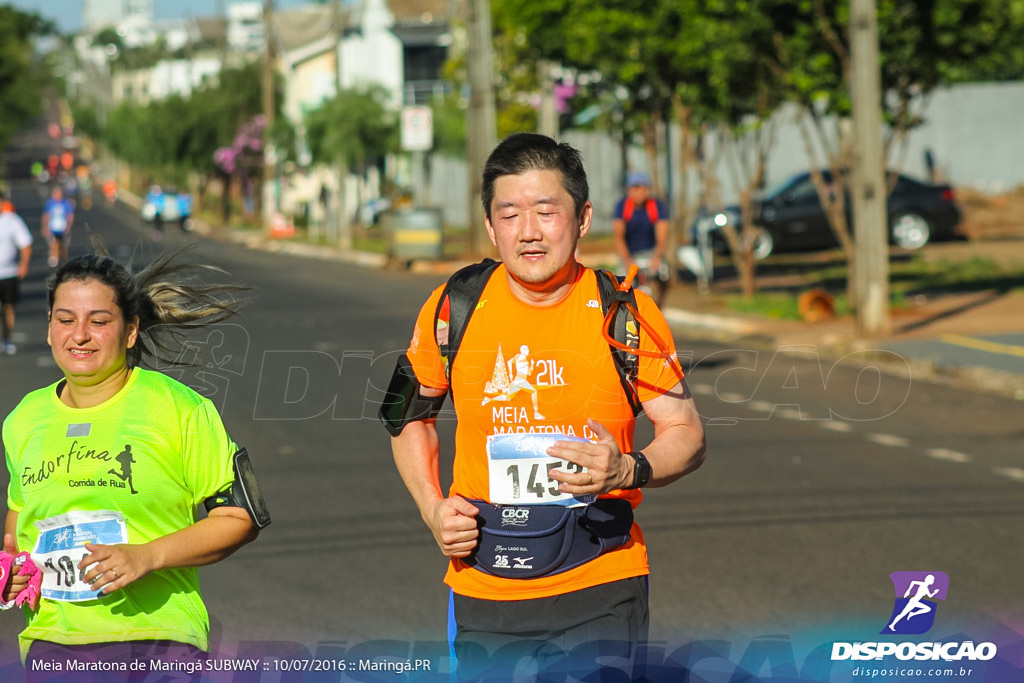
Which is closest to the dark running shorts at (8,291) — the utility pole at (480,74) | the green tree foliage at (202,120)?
the utility pole at (480,74)

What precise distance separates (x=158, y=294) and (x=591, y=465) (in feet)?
4.46

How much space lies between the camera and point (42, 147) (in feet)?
636

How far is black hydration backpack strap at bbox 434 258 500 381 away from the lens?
3.70 metres

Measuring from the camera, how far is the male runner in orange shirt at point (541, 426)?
11.7 ft

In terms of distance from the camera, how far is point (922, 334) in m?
17.5

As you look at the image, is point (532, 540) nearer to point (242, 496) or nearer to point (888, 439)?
point (242, 496)

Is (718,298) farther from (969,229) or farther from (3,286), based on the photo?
(969,229)

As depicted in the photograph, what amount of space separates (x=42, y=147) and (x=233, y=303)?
20083 cm

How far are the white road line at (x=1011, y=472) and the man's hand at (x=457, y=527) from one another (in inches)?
284

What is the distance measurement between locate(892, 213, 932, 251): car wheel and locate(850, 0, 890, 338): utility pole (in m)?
15.1

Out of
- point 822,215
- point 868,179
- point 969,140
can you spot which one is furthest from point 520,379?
point 969,140

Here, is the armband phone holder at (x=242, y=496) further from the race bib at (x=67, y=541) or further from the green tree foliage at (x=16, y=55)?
the green tree foliage at (x=16, y=55)

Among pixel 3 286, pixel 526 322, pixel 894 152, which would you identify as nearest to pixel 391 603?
pixel 526 322

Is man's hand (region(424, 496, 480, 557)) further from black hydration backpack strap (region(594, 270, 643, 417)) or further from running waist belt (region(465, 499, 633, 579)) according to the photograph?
black hydration backpack strap (region(594, 270, 643, 417))
